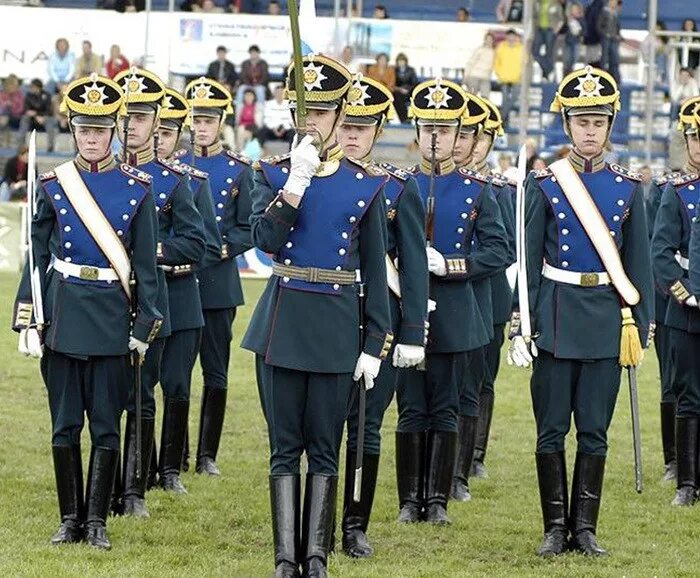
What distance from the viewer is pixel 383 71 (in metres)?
25.7

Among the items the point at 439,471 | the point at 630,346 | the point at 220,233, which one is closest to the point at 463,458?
the point at 439,471

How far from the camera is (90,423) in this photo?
8.29 m

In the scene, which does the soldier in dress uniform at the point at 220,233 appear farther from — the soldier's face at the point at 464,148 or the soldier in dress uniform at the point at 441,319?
the soldier in dress uniform at the point at 441,319

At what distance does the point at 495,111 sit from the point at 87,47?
15.5m

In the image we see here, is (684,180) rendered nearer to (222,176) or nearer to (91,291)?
(222,176)

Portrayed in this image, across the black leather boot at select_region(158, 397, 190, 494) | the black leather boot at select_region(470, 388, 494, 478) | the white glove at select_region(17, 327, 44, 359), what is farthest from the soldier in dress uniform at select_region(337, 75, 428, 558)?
the black leather boot at select_region(470, 388, 494, 478)

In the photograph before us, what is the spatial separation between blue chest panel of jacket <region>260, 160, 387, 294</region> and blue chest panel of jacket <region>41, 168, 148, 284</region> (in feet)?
3.22

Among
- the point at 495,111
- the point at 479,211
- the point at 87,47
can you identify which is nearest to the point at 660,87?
the point at 87,47

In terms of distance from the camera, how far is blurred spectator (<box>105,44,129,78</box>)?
25.5 meters

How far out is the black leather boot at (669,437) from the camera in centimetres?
1115

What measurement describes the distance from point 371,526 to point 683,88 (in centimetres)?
1832

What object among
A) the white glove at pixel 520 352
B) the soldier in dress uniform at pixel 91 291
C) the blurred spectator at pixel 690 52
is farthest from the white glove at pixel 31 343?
the blurred spectator at pixel 690 52

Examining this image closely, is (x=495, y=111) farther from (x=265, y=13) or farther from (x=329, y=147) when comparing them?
(x=265, y=13)

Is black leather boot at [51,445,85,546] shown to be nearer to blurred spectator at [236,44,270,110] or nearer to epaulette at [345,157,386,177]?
epaulette at [345,157,386,177]
